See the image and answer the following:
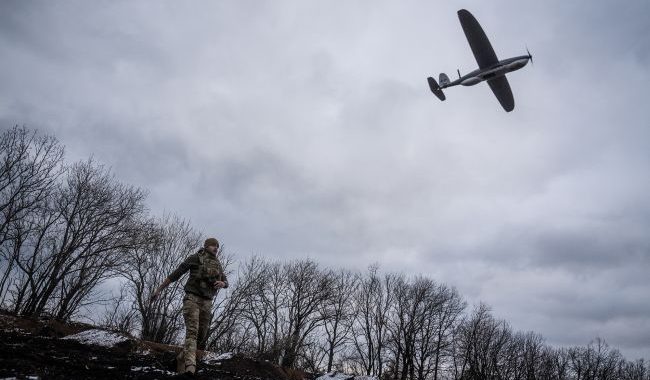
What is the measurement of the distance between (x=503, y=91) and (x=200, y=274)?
18992mm

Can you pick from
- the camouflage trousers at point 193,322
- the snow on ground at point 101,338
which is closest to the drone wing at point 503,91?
the camouflage trousers at point 193,322

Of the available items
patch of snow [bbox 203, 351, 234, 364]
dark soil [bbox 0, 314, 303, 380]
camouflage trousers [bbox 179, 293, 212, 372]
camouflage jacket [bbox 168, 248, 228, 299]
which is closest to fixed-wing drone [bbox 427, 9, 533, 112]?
dark soil [bbox 0, 314, 303, 380]

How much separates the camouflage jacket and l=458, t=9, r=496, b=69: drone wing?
1599 cm

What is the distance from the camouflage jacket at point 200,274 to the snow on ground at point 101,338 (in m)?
3.80

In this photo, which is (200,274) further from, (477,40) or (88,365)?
(477,40)

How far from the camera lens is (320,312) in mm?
38344

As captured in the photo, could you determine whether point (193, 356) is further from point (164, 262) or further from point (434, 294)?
point (434, 294)

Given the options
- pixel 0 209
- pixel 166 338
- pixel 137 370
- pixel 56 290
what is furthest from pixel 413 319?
pixel 137 370

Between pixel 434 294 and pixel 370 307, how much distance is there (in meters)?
7.89

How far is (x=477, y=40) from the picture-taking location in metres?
16.8

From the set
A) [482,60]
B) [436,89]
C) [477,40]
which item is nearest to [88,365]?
[477,40]

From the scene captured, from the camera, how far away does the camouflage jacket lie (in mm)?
5711

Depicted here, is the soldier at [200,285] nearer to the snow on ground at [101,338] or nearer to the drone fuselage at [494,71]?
the snow on ground at [101,338]

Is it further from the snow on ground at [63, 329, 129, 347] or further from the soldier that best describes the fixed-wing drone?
the snow on ground at [63, 329, 129, 347]
